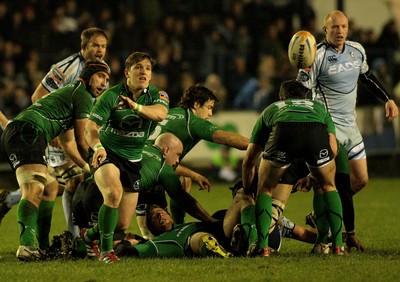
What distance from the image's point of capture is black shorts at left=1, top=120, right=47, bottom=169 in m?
9.07

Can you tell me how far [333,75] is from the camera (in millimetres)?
10086

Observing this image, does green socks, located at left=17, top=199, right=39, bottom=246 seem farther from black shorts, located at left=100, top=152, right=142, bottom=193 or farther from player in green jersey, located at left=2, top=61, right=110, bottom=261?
black shorts, located at left=100, top=152, right=142, bottom=193

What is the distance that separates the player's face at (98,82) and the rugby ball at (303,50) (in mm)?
1895

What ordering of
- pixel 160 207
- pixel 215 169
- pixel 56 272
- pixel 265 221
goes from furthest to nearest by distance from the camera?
pixel 215 169, pixel 160 207, pixel 265 221, pixel 56 272

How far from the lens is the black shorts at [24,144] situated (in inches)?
357

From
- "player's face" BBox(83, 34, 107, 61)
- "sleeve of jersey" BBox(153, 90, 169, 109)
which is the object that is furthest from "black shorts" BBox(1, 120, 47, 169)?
"player's face" BBox(83, 34, 107, 61)

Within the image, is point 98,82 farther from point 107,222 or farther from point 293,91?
point 293,91

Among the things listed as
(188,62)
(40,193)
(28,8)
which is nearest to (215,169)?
(188,62)

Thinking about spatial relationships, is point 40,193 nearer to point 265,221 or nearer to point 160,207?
point 160,207

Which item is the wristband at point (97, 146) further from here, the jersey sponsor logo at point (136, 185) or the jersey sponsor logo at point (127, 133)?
the jersey sponsor logo at point (136, 185)

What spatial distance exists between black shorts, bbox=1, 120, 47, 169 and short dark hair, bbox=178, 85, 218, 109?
1622mm

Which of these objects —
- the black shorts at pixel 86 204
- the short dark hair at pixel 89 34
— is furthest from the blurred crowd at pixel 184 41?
the black shorts at pixel 86 204

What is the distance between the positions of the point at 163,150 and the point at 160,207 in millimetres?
575

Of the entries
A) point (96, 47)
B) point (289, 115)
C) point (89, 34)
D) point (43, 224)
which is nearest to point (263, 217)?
point (289, 115)
